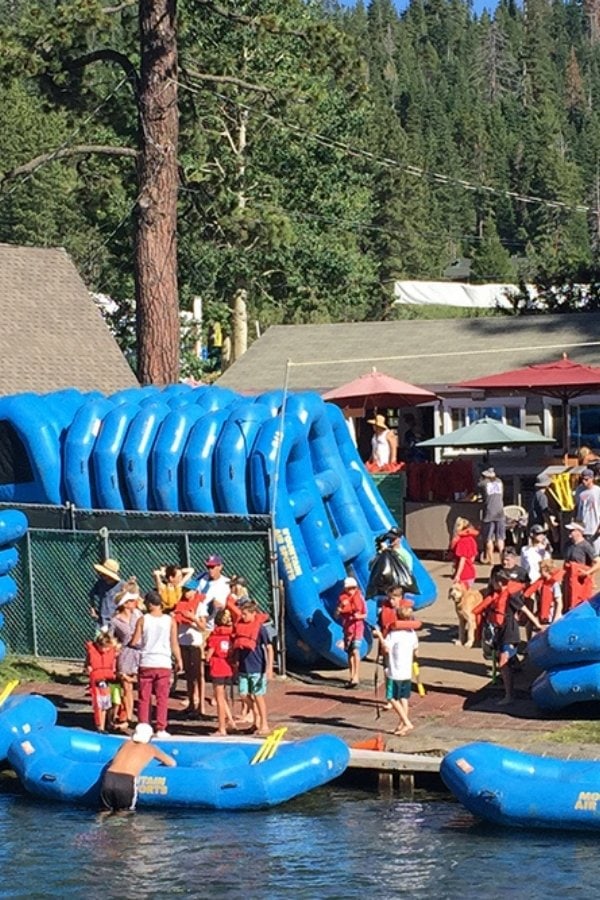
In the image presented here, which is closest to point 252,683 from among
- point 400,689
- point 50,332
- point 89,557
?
point 400,689

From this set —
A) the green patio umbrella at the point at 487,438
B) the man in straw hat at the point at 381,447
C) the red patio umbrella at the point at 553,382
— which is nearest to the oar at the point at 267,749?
the green patio umbrella at the point at 487,438

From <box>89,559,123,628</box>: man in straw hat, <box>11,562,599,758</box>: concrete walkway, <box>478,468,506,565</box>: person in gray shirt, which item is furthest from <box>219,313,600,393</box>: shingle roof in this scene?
<box>89,559,123,628</box>: man in straw hat

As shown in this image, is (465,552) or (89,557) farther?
(465,552)

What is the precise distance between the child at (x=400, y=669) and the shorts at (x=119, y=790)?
8.77 ft

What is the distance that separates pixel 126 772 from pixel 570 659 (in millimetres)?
4372

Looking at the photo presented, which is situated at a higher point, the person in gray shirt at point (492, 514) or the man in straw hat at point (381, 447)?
the man in straw hat at point (381, 447)

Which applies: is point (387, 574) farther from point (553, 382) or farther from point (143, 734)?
point (553, 382)

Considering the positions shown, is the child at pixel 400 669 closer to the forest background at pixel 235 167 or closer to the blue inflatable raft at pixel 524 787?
the blue inflatable raft at pixel 524 787

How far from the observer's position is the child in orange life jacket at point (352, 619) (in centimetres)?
1800

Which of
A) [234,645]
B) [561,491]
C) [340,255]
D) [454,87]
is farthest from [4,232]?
[454,87]

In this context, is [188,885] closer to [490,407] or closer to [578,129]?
[490,407]

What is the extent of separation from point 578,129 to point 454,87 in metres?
14.1

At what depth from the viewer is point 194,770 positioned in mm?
14789

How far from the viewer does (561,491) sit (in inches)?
960
